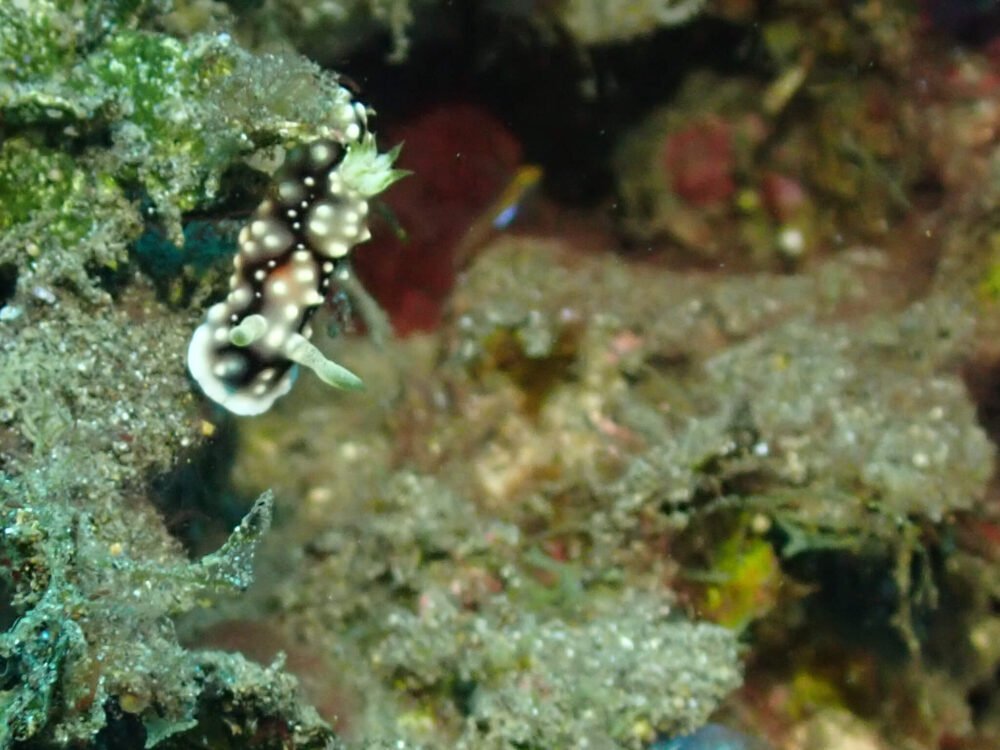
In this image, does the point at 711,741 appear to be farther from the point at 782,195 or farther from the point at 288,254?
the point at 782,195

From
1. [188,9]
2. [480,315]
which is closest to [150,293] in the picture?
[188,9]

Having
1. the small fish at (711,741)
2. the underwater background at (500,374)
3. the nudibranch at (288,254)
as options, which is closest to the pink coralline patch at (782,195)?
the underwater background at (500,374)

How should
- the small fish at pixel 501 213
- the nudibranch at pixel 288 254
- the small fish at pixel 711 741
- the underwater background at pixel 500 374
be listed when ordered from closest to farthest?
the underwater background at pixel 500 374 → the nudibranch at pixel 288 254 → the small fish at pixel 711 741 → the small fish at pixel 501 213

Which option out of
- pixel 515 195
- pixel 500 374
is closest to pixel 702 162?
pixel 515 195

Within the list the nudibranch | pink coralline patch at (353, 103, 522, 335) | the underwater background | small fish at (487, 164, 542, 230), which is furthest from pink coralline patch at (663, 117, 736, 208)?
the nudibranch

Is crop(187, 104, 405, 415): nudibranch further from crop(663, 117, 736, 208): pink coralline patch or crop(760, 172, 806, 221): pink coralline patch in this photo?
crop(760, 172, 806, 221): pink coralline patch

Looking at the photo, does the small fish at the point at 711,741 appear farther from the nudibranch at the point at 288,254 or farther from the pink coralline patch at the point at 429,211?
the pink coralline patch at the point at 429,211

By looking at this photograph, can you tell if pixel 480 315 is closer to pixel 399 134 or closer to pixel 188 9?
pixel 399 134
